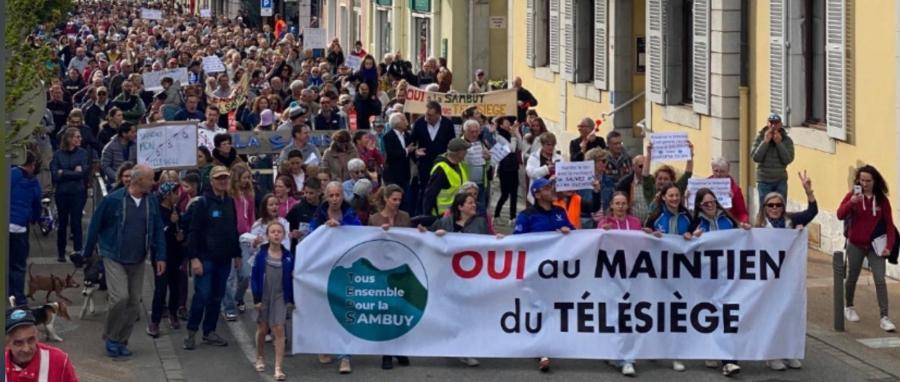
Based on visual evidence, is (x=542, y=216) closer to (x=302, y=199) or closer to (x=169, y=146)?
(x=302, y=199)

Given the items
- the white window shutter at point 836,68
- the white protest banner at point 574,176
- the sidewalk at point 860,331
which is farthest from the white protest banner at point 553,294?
Answer: the white window shutter at point 836,68

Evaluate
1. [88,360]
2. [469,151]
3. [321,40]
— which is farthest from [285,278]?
[321,40]

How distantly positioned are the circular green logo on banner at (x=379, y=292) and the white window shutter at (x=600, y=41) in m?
15.9

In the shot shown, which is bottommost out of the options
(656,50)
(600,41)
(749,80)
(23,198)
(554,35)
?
(23,198)

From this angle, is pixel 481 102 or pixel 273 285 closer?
pixel 273 285

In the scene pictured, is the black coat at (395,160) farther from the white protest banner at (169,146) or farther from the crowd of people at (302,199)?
the white protest banner at (169,146)

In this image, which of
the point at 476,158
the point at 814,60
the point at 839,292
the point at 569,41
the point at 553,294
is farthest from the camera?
the point at 569,41

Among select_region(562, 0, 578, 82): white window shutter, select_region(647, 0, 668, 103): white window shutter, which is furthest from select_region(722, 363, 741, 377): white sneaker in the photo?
select_region(562, 0, 578, 82): white window shutter

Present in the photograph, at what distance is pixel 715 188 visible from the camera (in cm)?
1609

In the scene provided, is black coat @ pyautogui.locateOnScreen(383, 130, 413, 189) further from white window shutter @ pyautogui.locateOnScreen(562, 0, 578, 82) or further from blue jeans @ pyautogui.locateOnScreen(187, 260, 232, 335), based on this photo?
white window shutter @ pyautogui.locateOnScreen(562, 0, 578, 82)

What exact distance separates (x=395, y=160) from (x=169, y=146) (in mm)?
3442

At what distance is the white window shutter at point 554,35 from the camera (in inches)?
1294

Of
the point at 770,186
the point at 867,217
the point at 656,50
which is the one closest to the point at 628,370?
the point at 867,217

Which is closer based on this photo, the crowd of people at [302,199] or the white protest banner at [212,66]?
the crowd of people at [302,199]
